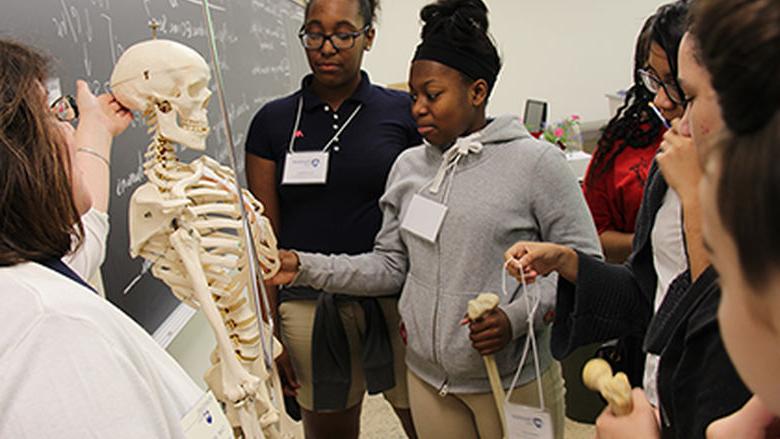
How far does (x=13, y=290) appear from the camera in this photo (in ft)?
2.66

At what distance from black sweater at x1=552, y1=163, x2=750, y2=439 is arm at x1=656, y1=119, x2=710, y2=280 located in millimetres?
37

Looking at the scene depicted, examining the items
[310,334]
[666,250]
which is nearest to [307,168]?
[310,334]

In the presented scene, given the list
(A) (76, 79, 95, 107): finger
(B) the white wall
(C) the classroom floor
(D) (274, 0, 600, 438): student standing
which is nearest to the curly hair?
(A) (76, 79, 95, 107): finger

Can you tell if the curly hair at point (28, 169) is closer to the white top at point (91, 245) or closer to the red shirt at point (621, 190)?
the white top at point (91, 245)

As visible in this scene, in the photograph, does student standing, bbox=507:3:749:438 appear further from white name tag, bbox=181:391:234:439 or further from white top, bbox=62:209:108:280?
white top, bbox=62:209:108:280

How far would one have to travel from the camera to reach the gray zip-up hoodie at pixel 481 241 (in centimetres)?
157

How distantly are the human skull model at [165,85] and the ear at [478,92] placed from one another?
0.65 m

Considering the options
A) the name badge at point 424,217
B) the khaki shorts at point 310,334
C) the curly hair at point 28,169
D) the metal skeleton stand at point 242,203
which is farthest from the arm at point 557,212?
the curly hair at point 28,169

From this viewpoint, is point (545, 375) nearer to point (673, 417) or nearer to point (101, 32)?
point (673, 417)

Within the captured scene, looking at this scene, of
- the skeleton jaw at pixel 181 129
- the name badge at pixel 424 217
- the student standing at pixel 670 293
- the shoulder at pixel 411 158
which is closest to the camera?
the student standing at pixel 670 293

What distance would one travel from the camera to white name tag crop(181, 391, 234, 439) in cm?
99

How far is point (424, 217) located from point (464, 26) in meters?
0.47

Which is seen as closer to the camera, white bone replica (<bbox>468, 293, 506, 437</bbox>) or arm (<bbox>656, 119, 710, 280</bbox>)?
arm (<bbox>656, 119, 710, 280</bbox>)

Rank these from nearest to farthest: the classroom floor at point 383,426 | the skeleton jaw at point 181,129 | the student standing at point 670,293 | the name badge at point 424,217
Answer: the student standing at point 670,293 → the skeleton jaw at point 181,129 → the name badge at point 424,217 → the classroom floor at point 383,426
